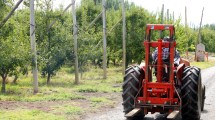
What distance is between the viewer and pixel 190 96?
9.52 metres

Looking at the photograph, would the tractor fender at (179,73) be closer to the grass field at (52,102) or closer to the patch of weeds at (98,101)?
the grass field at (52,102)

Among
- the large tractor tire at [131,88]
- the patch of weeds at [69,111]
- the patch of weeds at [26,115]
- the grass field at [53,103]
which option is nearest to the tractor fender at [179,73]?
the large tractor tire at [131,88]

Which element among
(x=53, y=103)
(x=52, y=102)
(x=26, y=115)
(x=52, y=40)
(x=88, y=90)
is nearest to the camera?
(x=26, y=115)

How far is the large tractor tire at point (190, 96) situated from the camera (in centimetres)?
952

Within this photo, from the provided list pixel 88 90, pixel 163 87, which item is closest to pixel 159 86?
pixel 163 87

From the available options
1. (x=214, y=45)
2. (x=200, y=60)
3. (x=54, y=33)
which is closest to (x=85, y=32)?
(x=54, y=33)

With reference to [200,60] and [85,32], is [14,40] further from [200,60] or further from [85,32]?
[200,60]

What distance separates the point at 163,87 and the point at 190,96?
27.8 inches

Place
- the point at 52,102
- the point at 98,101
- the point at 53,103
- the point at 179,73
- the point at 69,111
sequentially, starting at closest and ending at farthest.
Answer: the point at 179,73 < the point at 69,111 < the point at 53,103 < the point at 52,102 < the point at 98,101

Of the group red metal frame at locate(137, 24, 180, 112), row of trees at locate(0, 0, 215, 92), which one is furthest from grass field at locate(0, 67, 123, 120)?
red metal frame at locate(137, 24, 180, 112)

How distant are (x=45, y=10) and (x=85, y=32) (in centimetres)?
389

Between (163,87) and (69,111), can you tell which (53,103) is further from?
(163,87)

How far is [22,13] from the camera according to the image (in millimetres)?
20672

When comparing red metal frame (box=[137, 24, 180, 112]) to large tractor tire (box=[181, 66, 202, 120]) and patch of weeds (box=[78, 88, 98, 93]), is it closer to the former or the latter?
large tractor tire (box=[181, 66, 202, 120])
